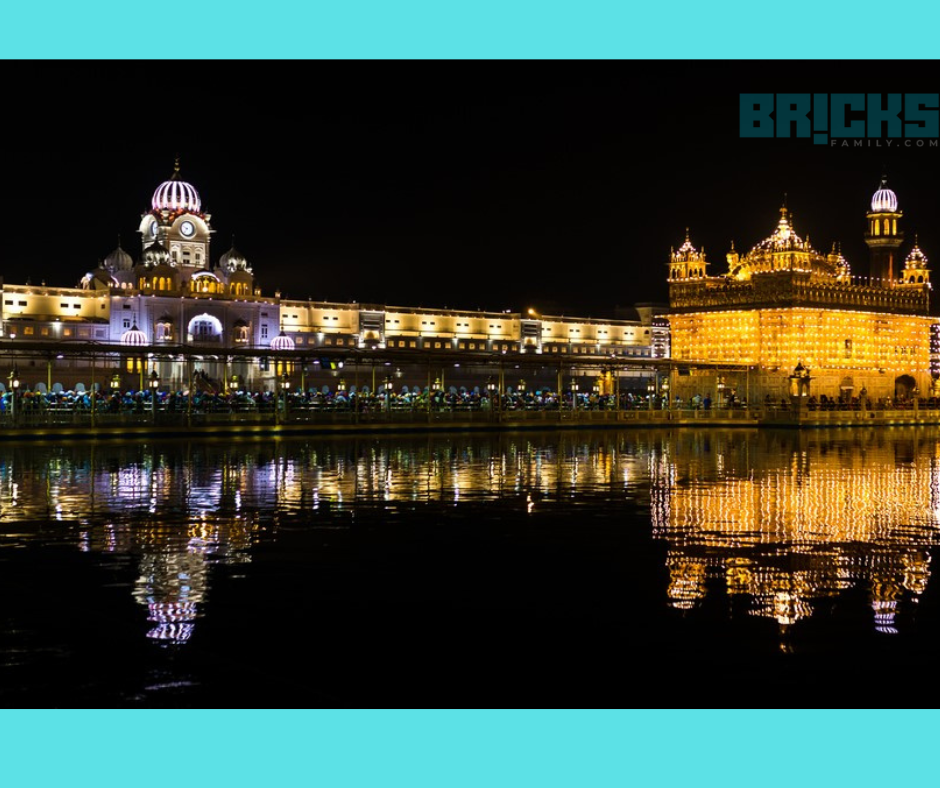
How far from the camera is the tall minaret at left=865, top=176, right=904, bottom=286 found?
8850 centimetres

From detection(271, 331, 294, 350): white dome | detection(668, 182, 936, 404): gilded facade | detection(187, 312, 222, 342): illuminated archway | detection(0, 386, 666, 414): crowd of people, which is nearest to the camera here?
detection(0, 386, 666, 414): crowd of people

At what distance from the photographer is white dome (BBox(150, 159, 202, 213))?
111 metres

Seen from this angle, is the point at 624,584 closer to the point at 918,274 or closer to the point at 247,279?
Answer: the point at 918,274

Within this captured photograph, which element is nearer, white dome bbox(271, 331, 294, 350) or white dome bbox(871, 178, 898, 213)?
white dome bbox(871, 178, 898, 213)

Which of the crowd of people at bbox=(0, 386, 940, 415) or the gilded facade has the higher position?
the gilded facade

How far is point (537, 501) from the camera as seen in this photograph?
18.1 metres

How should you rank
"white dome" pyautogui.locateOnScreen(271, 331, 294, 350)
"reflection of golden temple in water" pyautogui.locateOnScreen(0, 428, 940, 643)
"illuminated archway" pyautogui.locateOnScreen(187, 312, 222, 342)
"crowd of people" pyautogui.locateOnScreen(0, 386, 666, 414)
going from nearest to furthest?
1. "reflection of golden temple in water" pyautogui.locateOnScreen(0, 428, 940, 643)
2. "crowd of people" pyautogui.locateOnScreen(0, 386, 666, 414)
3. "illuminated archway" pyautogui.locateOnScreen(187, 312, 222, 342)
4. "white dome" pyautogui.locateOnScreen(271, 331, 294, 350)

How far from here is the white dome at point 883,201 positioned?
292ft

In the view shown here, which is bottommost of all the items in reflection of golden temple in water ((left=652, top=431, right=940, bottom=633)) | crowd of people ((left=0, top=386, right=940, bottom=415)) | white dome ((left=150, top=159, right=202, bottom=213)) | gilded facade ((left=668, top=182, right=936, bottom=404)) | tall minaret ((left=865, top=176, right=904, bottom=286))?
reflection of golden temple in water ((left=652, top=431, right=940, bottom=633))

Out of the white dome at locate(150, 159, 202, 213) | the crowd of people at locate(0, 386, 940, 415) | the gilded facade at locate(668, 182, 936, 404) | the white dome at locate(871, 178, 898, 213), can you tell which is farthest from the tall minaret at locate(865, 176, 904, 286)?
the white dome at locate(150, 159, 202, 213)

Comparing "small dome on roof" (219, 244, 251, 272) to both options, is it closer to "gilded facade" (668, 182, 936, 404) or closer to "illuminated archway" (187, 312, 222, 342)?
"illuminated archway" (187, 312, 222, 342)

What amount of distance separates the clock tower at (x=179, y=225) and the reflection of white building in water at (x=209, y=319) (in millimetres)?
98

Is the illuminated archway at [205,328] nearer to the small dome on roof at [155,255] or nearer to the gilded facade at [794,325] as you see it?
the small dome on roof at [155,255]

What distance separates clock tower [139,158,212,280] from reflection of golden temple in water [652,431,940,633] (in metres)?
87.6
